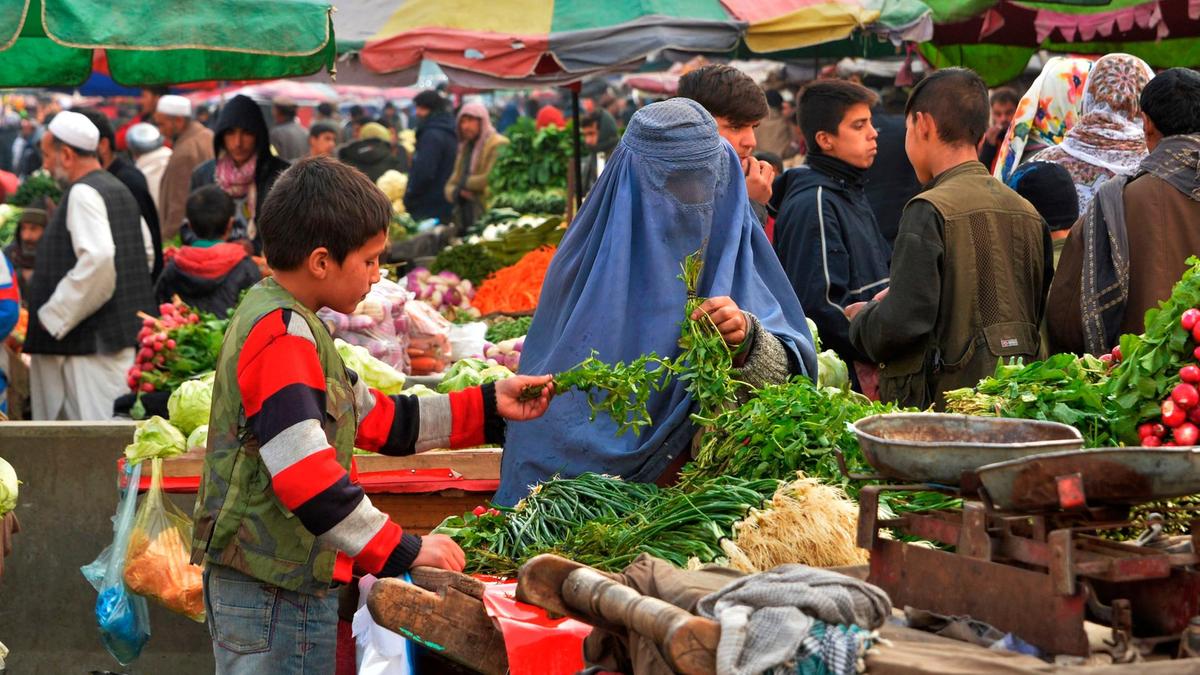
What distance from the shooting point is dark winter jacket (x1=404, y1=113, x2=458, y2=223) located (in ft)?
53.4

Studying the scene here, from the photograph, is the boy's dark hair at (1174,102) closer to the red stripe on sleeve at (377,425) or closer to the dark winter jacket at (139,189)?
the red stripe on sleeve at (377,425)

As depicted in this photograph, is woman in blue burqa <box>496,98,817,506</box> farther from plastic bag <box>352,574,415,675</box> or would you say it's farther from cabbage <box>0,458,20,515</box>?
cabbage <box>0,458,20,515</box>

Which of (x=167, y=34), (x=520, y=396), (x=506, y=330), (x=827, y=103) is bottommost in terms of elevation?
(x=506, y=330)

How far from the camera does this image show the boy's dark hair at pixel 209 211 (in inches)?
336

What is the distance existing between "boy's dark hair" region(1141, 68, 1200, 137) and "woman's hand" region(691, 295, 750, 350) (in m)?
2.19

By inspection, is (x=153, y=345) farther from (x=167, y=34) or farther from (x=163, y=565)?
(x=163, y=565)

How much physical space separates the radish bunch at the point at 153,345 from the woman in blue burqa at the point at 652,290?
139 inches

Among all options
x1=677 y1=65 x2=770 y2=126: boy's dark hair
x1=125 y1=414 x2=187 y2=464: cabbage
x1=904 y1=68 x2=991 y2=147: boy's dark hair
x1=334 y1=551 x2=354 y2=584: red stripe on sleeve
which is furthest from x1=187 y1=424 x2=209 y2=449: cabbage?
x1=904 y1=68 x2=991 y2=147: boy's dark hair

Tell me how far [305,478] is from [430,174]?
13.3 metres

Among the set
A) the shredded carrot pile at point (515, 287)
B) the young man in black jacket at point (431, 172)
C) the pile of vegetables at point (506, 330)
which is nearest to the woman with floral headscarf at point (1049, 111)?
the pile of vegetables at point (506, 330)

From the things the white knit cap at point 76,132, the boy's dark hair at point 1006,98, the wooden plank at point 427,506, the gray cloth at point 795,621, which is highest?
the gray cloth at point 795,621

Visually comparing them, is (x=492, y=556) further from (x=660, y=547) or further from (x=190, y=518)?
(x=190, y=518)

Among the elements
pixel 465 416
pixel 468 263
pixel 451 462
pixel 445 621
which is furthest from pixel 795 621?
pixel 468 263

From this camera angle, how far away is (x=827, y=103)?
21.9 ft
